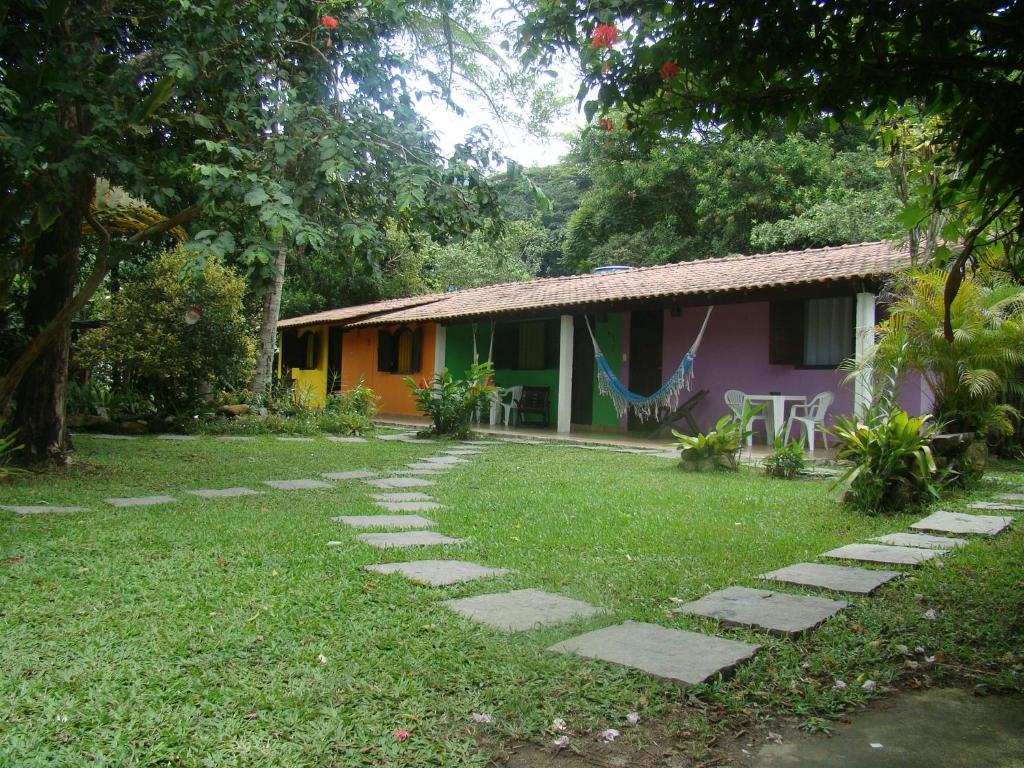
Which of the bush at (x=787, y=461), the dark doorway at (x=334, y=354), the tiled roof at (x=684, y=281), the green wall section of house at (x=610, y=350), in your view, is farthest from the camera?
the dark doorway at (x=334, y=354)

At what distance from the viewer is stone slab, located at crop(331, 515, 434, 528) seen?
4.61 meters

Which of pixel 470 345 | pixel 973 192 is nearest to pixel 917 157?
pixel 973 192

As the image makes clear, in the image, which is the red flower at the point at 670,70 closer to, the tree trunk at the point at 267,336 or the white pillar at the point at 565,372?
the white pillar at the point at 565,372

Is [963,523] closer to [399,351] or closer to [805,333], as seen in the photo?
[805,333]

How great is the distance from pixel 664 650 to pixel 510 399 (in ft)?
36.5

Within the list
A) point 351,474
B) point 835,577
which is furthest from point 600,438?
point 835,577

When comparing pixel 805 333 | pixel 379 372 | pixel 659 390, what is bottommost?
pixel 659 390

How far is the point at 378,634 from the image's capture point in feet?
8.81

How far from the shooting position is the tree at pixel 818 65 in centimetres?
234

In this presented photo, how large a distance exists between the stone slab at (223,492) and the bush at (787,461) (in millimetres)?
4481

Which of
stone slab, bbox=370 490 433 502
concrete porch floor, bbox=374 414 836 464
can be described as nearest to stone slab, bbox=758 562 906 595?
stone slab, bbox=370 490 433 502

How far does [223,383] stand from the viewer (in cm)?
1077

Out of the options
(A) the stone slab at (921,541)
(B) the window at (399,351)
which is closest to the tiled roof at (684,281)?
(B) the window at (399,351)

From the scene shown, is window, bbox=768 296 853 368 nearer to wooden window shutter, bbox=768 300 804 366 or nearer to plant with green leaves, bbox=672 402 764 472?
wooden window shutter, bbox=768 300 804 366
